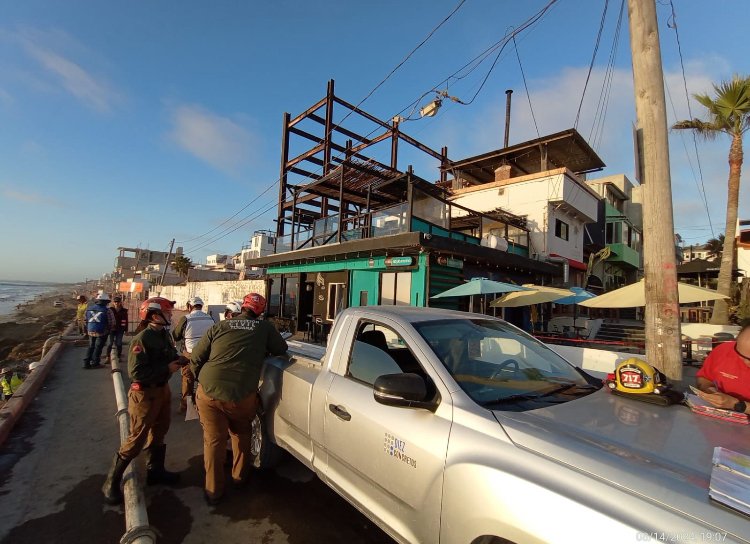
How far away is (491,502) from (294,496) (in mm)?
2381

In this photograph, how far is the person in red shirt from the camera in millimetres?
2898

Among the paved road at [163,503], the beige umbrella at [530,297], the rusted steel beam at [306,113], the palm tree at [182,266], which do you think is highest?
the rusted steel beam at [306,113]

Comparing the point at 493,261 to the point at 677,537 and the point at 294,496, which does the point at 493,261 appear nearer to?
the point at 294,496

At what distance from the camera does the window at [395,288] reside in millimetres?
11141

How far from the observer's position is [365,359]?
291cm

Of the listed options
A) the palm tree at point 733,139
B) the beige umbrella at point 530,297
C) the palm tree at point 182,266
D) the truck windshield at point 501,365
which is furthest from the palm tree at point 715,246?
the palm tree at point 182,266

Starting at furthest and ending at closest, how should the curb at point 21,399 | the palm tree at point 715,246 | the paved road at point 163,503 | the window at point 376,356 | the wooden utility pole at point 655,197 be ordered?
the palm tree at point 715,246
the curb at point 21,399
the wooden utility pole at point 655,197
the paved road at point 163,503
the window at point 376,356

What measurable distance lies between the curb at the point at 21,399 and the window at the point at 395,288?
800 centimetres

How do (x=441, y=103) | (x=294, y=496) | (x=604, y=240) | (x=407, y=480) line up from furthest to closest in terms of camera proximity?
(x=604, y=240), (x=441, y=103), (x=294, y=496), (x=407, y=480)

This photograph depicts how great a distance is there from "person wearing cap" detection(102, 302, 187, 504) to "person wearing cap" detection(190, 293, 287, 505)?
0.39 meters

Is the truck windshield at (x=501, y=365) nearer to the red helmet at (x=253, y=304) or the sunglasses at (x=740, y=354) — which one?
the sunglasses at (x=740, y=354)

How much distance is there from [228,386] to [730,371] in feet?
13.7

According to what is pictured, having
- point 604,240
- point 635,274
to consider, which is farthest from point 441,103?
point 635,274

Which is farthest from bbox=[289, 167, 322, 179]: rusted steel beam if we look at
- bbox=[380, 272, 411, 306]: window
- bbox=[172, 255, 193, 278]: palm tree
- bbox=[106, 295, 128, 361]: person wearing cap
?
bbox=[172, 255, 193, 278]: palm tree
